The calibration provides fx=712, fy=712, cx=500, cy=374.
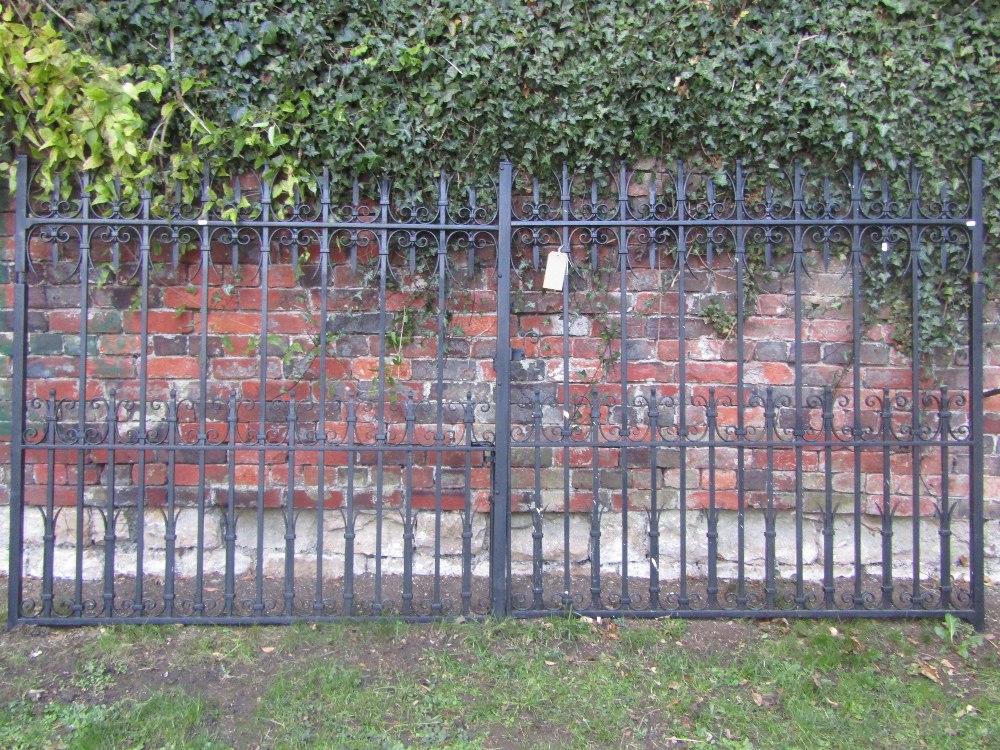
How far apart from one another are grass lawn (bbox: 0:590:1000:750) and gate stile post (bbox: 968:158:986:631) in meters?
0.23

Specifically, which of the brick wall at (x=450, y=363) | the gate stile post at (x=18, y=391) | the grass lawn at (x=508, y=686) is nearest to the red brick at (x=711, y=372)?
the brick wall at (x=450, y=363)

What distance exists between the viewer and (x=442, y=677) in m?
2.63

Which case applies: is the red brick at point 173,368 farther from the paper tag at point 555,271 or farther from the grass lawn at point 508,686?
the paper tag at point 555,271

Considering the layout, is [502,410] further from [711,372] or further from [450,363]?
[711,372]

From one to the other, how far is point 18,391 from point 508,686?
228cm

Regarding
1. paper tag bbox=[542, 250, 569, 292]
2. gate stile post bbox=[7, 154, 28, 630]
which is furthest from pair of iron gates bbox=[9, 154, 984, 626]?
gate stile post bbox=[7, 154, 28, 630]

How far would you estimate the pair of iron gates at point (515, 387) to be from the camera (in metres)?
3.10

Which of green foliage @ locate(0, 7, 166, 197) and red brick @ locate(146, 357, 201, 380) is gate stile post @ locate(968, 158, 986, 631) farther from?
green foliage @ locate(0, 7, 166, 197)

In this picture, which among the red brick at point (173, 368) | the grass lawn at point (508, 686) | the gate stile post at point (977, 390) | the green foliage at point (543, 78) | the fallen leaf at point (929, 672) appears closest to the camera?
the grass lawn at point (508, 686)

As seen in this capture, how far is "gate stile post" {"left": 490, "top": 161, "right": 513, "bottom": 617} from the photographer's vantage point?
2.94 meters

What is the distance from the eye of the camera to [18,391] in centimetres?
290

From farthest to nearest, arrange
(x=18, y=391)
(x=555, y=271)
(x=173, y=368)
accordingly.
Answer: (x=173, y=368), (x=555, y=271), (x=18, y=391)

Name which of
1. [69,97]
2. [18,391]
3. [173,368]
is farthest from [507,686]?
[69,97]

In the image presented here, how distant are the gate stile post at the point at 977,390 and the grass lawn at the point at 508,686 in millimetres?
231
